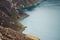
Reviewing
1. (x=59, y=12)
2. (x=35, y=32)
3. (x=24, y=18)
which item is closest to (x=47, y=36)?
(x=35, y=32)

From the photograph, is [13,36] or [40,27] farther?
[40,27]

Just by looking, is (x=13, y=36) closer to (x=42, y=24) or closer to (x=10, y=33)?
(x=10, y=33)

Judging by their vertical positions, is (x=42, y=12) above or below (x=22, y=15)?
above

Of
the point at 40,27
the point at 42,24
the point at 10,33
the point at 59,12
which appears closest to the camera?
the point at 10,33

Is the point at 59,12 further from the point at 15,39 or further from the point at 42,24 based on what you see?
the point at 15,39

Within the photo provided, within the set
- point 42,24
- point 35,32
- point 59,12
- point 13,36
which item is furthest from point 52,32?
point 59,12

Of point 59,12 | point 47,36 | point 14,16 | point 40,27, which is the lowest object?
point 47,36

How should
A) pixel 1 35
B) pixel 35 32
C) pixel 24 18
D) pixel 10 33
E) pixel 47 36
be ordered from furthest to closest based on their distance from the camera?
pixel 24 18, pixel 35 32, pixel 47 36, pixel 10 33, pixel 1 35

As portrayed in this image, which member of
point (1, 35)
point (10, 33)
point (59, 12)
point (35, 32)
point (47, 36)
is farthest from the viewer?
point (59, 12)

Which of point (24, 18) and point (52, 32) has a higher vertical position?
point (24, 18)
